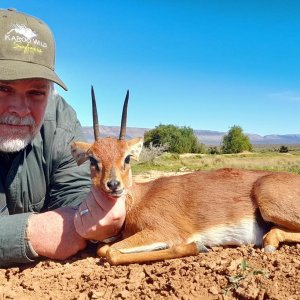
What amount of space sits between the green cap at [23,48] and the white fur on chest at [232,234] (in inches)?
107

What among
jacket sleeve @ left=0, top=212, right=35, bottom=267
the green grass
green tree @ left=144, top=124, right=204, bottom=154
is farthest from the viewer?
green tree @ left=144, top=124, right=204, bottom=154

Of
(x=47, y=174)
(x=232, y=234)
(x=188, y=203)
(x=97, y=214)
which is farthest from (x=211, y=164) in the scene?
(x=97, y=214)

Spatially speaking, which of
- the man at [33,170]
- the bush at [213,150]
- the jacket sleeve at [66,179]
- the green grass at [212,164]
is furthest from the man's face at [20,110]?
the bush at [213,150]

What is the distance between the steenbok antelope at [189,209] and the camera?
552cm

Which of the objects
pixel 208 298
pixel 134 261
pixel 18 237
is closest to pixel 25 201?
pixel 18 237

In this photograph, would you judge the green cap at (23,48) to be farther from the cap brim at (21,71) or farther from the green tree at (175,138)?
the green tree at (175,138)

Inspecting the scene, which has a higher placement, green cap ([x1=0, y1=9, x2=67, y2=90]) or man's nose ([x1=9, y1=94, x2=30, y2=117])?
green cap ([x1=0, y1=9, x2=67, y2=90])

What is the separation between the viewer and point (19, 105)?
5652 mm

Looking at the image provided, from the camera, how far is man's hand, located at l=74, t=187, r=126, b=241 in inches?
209

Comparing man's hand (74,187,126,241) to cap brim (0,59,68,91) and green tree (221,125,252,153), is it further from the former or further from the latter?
green tree (221,125,252,153)

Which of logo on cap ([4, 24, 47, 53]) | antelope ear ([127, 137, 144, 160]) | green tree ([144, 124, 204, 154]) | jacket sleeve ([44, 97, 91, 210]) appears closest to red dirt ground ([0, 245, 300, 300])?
jacket sleeve ([44, 97, 91, 210])

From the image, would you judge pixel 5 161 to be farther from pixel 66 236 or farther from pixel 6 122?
pixel 66 236

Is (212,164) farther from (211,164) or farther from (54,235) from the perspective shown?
(54,235)

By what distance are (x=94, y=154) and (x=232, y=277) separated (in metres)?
2.43
